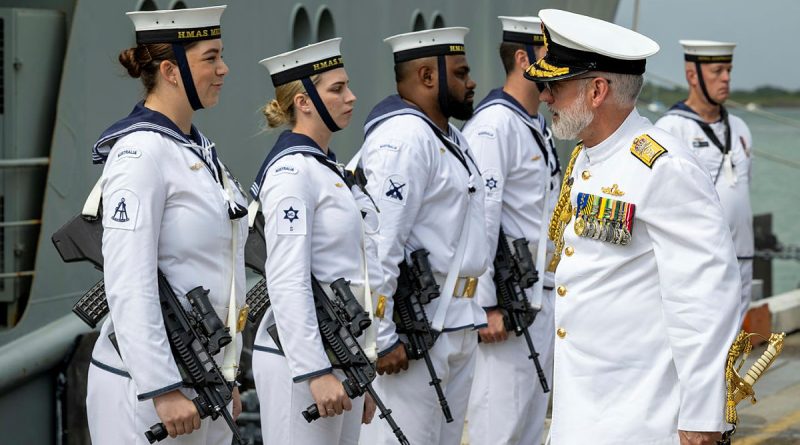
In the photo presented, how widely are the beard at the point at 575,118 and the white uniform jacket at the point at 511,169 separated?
232 cm

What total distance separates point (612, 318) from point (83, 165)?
377 cm

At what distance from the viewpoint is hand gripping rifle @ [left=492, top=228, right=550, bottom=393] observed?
6523 millimetres

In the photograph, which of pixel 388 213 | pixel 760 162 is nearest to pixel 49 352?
pixel 388 213

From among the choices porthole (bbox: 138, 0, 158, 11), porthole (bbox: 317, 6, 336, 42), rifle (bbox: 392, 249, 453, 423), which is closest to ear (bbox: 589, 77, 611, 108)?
rifle (bbox: 392, 249, 453, 423)

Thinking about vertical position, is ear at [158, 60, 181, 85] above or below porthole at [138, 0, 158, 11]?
above

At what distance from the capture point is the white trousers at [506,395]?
257 inches

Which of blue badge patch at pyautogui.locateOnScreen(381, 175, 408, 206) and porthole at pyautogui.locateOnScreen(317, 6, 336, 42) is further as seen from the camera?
porthole at pyautogui.locateOnScreen(317, 6, 336, 42)

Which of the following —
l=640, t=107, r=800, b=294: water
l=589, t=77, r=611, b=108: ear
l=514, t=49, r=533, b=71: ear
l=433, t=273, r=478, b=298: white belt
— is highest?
l=589, t=77, r=611, b=108: ear

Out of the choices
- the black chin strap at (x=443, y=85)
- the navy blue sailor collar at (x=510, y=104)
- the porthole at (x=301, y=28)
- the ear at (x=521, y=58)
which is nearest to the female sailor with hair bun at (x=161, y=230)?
the black chin strap at (x=443, y=85)

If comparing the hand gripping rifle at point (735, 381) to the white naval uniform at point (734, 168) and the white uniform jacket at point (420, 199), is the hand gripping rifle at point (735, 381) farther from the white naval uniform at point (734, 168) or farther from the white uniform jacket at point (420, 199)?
the white naval uniform at point (734, 168)

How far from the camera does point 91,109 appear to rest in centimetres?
712

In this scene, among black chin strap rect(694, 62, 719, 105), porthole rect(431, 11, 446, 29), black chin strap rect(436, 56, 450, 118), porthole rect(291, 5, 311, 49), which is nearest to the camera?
black chin strap rect(436, 56, 450, 118)

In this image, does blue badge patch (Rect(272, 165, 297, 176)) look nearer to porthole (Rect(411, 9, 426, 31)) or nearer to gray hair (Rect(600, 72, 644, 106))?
gray hair (Rect(600, 72, 644, 106))

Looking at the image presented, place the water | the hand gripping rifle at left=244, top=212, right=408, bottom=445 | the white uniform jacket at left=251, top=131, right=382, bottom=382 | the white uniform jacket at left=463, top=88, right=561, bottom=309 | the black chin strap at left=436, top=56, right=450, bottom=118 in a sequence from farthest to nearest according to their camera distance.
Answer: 1. the water
2. the white uniform jacket at left=463, top=88, right=561, bottom=309
3. the black chin strap at left=436, top=56, right=450, bottom=118
4. the hand gripping rifle at left=244, top=212, right=408, bottom=445
5. the white uniform jacket at left=251, top=131, right=382, bottom=382
